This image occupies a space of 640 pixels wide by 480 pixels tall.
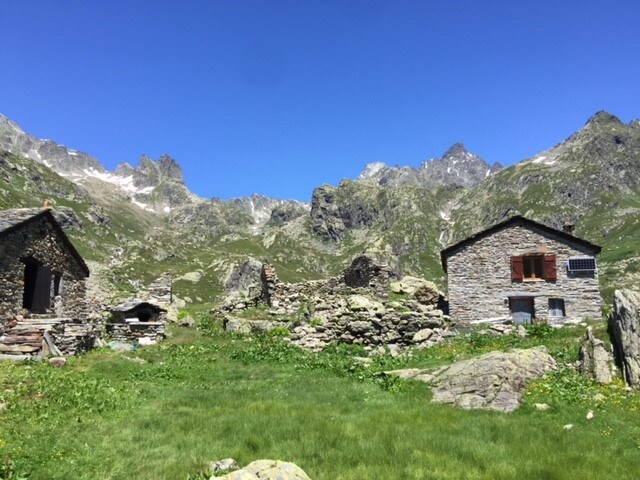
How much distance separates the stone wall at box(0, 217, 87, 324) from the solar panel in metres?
37.2

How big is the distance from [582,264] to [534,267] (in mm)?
3523

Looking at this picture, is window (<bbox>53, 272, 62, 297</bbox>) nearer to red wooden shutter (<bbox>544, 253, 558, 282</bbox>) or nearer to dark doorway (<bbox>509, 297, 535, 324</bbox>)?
dark doorway (<bbox>509, 297, 535, 324</bbox>)

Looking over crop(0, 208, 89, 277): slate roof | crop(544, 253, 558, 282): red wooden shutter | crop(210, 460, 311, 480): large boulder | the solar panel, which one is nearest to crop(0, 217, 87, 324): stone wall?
crop(0, 208, 89, 277): slate roof

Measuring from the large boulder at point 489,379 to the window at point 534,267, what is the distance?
71.4 ft

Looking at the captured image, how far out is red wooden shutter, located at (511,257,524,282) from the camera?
3844 cm

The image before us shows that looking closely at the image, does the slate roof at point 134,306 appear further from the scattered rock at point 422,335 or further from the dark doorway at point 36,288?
the scattered rock at point 422,335

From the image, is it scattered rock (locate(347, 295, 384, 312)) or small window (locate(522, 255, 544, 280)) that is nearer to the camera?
scattered rock (locate(347, 295, 384, 312))

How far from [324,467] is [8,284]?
947 inches

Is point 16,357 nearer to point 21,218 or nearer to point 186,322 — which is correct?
point 21,218

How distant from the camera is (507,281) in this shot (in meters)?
38.8

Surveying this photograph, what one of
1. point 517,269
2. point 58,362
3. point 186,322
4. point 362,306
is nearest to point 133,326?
point 186,322

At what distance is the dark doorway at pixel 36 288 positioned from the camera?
28.7 meters

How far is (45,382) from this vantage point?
16.2m

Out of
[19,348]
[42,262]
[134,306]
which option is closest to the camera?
[19,348]
